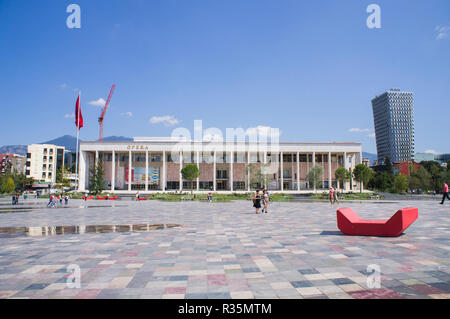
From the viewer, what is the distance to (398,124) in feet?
549

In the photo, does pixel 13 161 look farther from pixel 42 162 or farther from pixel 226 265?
pixel 226 265

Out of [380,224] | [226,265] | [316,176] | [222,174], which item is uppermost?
[222,174]

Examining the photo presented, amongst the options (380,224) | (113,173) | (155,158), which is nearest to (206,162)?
(155,158)

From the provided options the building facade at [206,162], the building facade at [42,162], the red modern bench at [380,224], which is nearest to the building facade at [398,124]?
the building facade at [206,162]

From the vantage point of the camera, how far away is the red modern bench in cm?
831

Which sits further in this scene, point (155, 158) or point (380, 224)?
point (155, 158)

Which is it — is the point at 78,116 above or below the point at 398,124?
below

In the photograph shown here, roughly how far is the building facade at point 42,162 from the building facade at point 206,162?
30.3 meters

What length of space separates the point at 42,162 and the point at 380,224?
348 feet

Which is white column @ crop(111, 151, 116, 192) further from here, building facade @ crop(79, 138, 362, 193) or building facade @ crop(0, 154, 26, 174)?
building facade @ crop(0, 154, 26, 174)

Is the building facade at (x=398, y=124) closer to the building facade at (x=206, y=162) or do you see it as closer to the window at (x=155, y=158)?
the building facade at (x=206, y=162)
